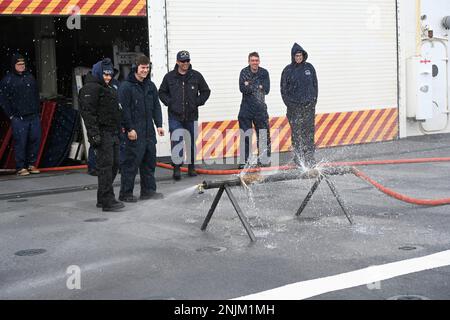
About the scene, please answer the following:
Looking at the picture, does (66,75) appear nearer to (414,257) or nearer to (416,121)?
(416,121)

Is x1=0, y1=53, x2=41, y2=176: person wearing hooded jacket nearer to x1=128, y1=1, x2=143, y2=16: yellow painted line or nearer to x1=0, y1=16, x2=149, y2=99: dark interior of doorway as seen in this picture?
x1=128, y1=1, x2=143, y2=16: yellow painted line

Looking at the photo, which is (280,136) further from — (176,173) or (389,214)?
(389,214)

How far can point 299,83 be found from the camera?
39.4ft

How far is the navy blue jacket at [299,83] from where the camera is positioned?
1201cm

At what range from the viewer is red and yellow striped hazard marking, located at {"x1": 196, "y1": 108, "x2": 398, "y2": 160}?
13312 mm

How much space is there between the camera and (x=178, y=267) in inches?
227

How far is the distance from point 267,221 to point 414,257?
2.13 metres

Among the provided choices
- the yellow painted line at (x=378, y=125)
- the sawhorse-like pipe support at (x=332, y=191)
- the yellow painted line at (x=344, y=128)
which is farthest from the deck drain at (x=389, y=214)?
the yellow painted line at (x=378, y=125)

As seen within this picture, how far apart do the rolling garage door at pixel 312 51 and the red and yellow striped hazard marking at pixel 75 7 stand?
793 mm

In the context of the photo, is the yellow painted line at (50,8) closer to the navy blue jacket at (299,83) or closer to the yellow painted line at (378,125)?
the navy blue jacket at (299,83)

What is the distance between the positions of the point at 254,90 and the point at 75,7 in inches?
134

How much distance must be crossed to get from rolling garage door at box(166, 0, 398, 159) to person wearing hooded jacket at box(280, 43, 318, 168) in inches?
66.1

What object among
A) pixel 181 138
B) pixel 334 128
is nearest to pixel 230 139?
pixel 181 138

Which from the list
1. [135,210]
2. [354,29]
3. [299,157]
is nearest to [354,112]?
[354,29]
